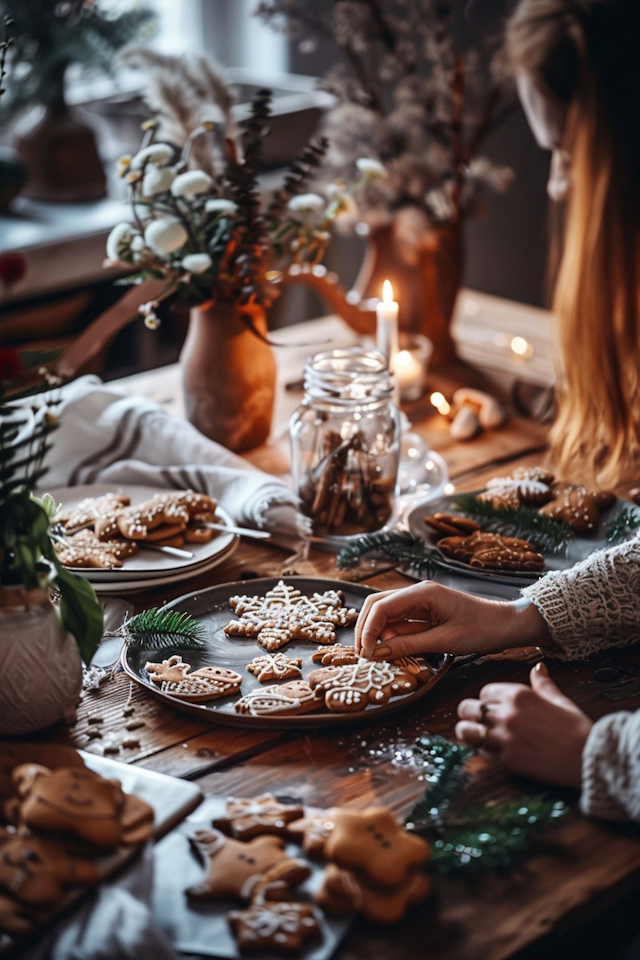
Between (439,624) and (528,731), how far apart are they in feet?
0.72

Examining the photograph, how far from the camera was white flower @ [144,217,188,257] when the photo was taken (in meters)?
1.58

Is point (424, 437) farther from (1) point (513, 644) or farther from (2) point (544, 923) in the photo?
(2) point (544, 923)

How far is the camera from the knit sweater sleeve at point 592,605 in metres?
1.22

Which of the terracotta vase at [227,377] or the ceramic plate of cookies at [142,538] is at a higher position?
the terracotta vase at [227,377]

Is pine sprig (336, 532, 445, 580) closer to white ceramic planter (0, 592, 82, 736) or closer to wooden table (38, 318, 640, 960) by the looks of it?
wooden table (38, 318, 640, 960)

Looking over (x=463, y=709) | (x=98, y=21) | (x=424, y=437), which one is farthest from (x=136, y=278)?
(x=98, y=21)

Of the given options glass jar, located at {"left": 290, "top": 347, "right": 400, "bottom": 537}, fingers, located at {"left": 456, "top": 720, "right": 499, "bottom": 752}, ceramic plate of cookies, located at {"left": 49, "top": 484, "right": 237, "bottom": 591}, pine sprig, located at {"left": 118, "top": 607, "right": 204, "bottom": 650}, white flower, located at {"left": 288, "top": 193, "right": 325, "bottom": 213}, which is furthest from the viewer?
white flower, located at {"left": 288, "top": 193, "right": 325, "bottom": 213}

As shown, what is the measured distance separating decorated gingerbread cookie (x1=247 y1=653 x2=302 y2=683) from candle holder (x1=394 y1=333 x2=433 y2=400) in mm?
930

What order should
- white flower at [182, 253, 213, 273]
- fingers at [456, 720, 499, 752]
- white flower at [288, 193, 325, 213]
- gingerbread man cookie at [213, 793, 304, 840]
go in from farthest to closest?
1. white flower at [288, 193, 325, 213]
2. white flower at [182, 253, 213, 273]
3. fingers at [456, 720, 499, 752]
4. gingerbread man cookie at [213, 793, 304, 840]

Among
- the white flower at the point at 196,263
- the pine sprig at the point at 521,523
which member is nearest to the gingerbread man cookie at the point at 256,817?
the pine sprig at the point at 521,523

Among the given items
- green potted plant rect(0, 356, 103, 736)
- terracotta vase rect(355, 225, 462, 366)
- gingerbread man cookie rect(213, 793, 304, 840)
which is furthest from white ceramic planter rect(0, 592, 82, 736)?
terracotta vase rect(355, 225, 462, 366)

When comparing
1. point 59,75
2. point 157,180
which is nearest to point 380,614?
point 157,180

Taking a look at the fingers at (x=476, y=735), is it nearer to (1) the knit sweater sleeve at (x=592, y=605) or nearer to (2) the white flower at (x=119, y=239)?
(1) the knit sweater sleeve at (x=592, y=605)

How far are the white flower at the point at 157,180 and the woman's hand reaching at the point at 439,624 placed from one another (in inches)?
30.5
